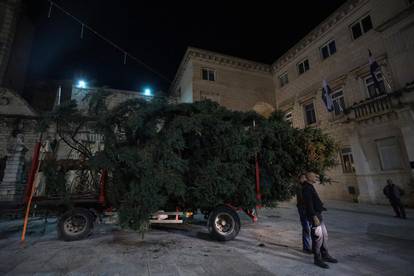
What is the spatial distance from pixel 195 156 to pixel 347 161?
44.7 feet

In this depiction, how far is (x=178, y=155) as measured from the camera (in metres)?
5.93

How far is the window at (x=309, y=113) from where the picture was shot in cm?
1755

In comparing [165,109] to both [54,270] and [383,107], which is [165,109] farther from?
[383,107]

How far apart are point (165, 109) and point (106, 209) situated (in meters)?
3.84

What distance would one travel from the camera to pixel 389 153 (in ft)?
38.8

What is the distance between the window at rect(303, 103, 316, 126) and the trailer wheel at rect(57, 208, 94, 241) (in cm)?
1813

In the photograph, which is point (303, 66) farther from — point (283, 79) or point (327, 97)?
point (327, 97)

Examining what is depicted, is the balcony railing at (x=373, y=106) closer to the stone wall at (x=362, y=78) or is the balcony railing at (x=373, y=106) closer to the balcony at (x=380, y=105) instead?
the balcony at (x=380, y=105)

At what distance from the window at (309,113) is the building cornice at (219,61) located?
290 inches

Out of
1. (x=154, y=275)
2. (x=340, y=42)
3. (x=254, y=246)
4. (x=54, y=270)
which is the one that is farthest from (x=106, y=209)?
(x=340, y=42)

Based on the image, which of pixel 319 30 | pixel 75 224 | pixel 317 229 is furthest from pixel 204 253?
pixel 319 30

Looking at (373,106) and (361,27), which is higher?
(361,27)

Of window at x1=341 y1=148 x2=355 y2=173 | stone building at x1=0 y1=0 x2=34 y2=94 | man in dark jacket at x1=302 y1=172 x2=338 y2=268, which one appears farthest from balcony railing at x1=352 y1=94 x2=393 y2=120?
stone building at x1=0 y1=0 x2=34 y2=94

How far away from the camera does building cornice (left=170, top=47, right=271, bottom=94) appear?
1983cm
